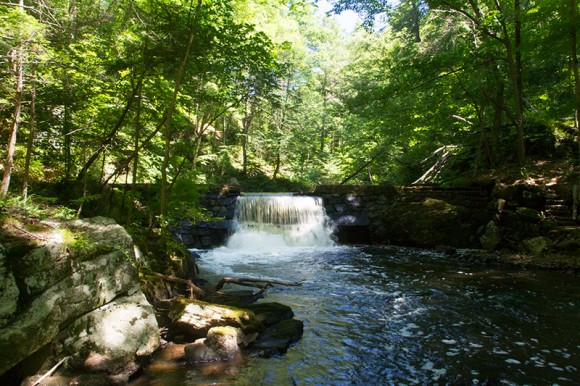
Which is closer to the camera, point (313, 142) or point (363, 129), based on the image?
point (363, 129)

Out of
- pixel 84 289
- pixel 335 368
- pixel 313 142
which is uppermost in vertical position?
pixel 313 142

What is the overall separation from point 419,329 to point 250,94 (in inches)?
200

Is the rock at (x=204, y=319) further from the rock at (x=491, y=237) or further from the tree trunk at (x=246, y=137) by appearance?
the tree trunk at (x=246, y=137)

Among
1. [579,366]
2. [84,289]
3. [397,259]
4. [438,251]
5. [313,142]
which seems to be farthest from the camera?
[313,142]

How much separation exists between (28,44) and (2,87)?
948mm

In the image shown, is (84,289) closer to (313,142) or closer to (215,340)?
(215,340)

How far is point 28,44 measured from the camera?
15.9 ft

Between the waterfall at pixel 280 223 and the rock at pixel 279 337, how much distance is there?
7308 mm

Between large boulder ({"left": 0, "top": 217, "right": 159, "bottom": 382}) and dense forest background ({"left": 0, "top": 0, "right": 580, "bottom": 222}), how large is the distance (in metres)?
2.31

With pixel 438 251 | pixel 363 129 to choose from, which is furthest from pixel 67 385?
pixel 363 129

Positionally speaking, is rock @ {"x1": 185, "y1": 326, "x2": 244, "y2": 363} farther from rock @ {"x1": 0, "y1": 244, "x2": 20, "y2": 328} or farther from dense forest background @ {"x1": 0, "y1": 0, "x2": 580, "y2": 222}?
dense forest background @ {"x1": 0, "y1": 0, "x2": 580, "y2": 222}

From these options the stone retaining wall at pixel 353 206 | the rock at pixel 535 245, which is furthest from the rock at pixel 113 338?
the rock at pixel 535 245

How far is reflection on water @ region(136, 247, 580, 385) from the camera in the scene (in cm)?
332

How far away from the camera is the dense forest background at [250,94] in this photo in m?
5.57
